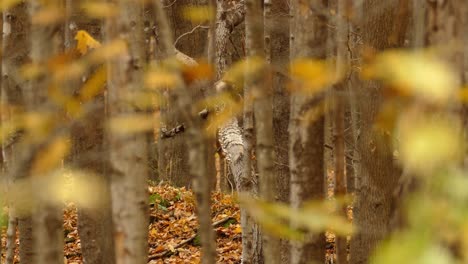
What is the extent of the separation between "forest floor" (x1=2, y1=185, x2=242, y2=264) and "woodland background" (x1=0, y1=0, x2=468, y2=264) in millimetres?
1791

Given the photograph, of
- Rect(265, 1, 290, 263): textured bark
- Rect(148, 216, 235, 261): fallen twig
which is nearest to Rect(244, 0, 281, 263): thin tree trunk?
Rect(265, 1, 290, 263): textured bark

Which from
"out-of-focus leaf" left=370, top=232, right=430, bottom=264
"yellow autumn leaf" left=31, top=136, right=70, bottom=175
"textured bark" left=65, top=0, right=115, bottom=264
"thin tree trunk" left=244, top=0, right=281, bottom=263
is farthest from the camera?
"textured bark" left=65, top=0, right=115, bottom=264

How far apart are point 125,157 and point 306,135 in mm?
1079

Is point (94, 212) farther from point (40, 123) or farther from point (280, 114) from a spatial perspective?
point (40, 123)

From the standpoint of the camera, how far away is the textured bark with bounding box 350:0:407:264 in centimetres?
641

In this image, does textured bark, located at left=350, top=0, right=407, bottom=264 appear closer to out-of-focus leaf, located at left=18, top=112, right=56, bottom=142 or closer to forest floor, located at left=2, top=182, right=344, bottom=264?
forest floor, located at left=2, top=182, right=344, bottom=264

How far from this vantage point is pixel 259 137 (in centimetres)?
361

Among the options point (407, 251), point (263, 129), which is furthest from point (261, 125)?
point (407, 251)

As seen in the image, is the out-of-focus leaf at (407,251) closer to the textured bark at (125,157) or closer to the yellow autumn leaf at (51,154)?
the yellow autumn leaf at (51,154)

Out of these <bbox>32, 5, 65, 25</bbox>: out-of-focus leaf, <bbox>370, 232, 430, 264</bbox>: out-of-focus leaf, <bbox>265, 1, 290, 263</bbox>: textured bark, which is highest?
<bbox>265, 1, 290, 263</bbox>: textured bark

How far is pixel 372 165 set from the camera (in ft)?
21.8

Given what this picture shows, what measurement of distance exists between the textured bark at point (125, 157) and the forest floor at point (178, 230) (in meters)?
5.57

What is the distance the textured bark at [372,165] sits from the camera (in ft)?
21.0

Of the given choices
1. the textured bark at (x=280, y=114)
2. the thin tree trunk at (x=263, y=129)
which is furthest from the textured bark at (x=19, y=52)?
the textured bark at (x=280, y=114)
